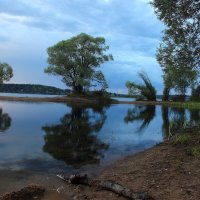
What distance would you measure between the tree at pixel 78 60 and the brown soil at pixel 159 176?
50.1 meters

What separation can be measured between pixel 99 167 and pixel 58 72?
51.8 meters

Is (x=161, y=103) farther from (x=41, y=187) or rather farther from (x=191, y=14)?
(x=41, y=187)

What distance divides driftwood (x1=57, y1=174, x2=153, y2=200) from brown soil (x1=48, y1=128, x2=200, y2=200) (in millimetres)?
153

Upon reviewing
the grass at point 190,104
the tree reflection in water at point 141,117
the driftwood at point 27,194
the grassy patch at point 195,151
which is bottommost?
Result: the driftwood at point 27,194

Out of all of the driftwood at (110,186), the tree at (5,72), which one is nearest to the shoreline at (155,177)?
the driftwood at (110,186)

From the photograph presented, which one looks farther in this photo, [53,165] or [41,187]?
[53,165]

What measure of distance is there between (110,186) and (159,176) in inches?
63.1

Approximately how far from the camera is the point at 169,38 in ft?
59.2

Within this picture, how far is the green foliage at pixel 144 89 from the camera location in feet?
230

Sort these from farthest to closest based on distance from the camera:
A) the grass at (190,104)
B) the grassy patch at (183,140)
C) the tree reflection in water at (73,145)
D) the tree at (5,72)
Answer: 1. the tree at (5,72)
2. the grass at (190,104)
3. the grassy patch at (183,140)
4. the tree reflection in water at (73,145)

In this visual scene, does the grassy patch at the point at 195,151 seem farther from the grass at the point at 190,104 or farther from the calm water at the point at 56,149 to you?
the grass at the point at 190,104

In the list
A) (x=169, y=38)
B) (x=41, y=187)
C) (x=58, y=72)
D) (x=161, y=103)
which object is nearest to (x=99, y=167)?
(x=41, y=187)

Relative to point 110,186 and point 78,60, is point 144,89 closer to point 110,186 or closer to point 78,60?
point 78,60

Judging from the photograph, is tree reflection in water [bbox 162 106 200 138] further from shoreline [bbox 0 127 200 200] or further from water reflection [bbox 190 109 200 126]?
shoreline [bbox 0 127 200 200]
